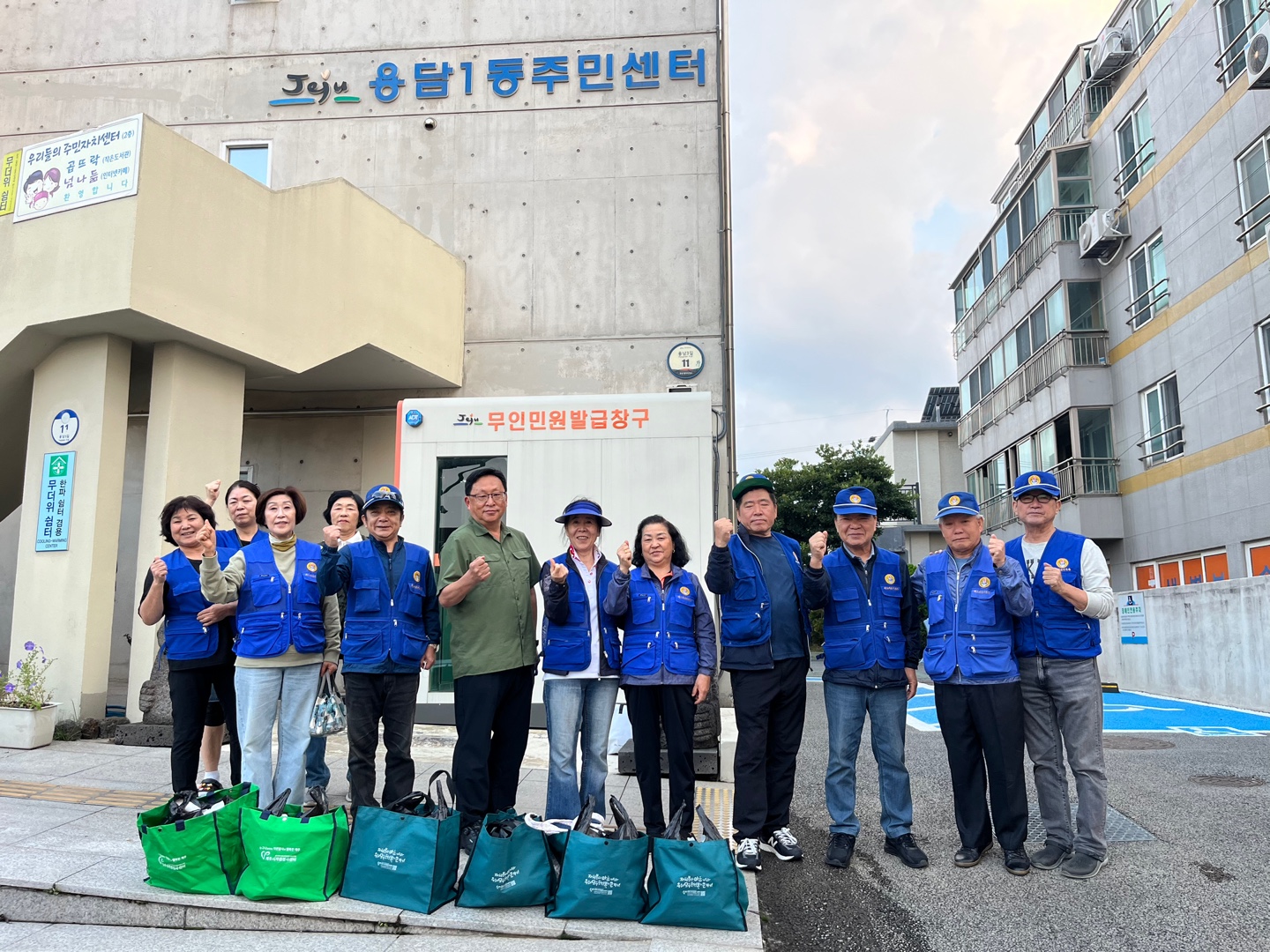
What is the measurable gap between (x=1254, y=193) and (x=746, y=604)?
1471 cm

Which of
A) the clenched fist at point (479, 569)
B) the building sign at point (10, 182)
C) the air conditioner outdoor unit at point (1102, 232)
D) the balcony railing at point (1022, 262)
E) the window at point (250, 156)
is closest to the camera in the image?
the clenched fist at point (479, 569)

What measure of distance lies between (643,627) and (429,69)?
10989 millimetres

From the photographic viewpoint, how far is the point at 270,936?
356 cm

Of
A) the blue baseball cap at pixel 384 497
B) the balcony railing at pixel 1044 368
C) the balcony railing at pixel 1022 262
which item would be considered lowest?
the blue baseball cap at pixel 384 497

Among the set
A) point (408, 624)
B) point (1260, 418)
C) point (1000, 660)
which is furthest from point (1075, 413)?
point (408, 624)

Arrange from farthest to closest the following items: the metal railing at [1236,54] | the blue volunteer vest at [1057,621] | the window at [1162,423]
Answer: the window at [1162,423] → the metal railing at [1236,54] → the blue volunteer vest at [1057,621]

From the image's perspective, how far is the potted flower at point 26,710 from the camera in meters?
7.74

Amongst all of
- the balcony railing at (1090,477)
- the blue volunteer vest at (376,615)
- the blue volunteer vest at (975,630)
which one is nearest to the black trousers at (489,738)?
the blue volunteer vest at (376,615)

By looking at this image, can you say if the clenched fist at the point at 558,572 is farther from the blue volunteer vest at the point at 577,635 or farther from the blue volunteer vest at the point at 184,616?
the blue volunteer vest at the point at 184,616

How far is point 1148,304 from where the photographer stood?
1806 centimetres

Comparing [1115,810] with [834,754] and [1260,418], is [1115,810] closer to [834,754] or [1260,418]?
[834,754]

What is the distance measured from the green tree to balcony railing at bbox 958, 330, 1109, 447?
246 inches

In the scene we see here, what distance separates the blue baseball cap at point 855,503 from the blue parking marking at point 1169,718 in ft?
15.1

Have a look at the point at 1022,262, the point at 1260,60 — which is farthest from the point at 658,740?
the point at 1022,262
